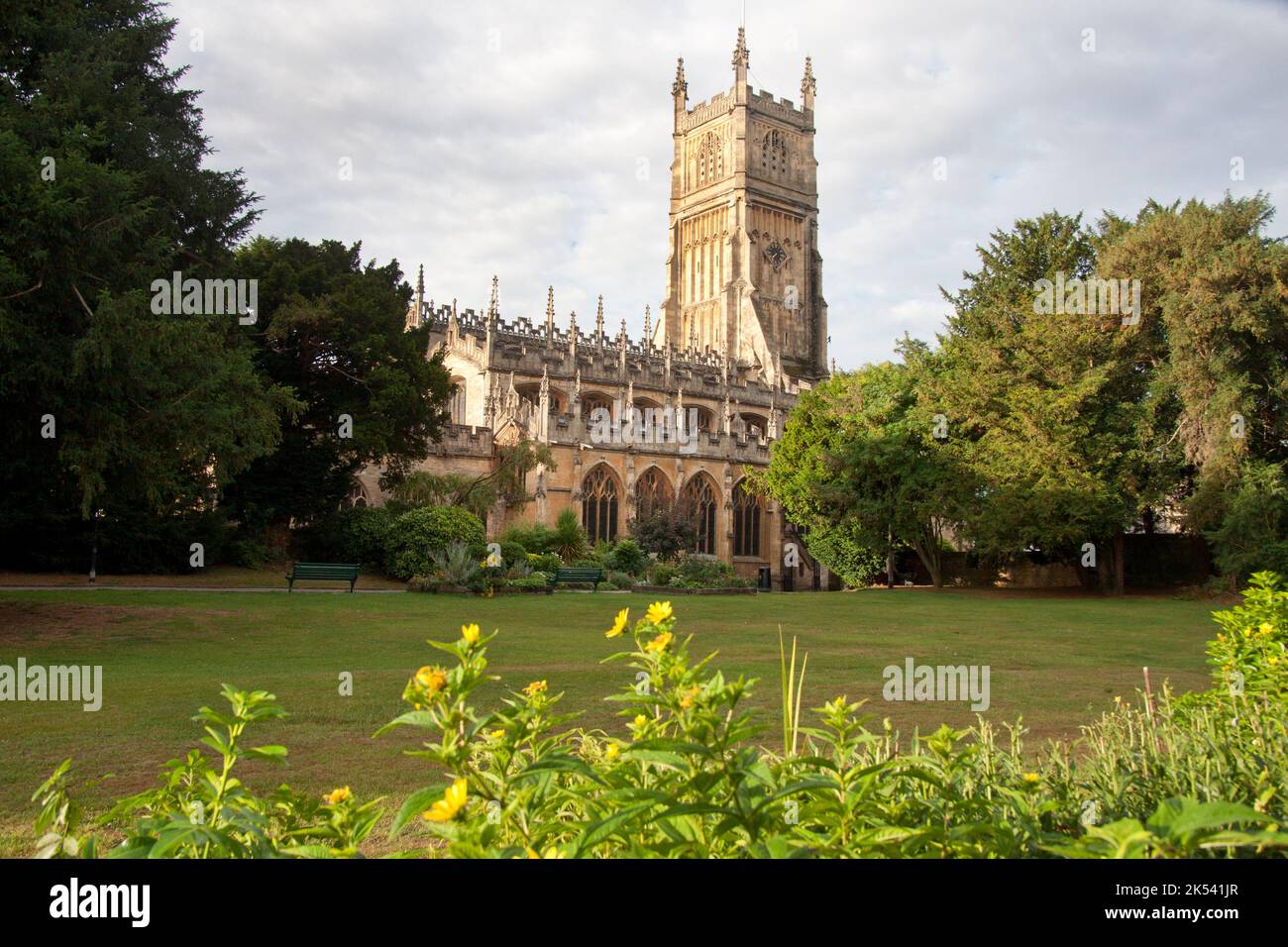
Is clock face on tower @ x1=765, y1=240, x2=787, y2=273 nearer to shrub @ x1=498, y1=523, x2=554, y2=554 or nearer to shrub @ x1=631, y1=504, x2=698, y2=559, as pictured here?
shrub @ x1=631, y1=504, x2=698, y2=559

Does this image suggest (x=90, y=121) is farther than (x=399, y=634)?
Yes

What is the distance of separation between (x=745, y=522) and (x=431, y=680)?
43.0 meters

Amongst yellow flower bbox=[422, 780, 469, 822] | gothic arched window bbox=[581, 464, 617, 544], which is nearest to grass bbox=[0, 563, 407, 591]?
gothic arched window bbox=[581, 464, 617, 544]

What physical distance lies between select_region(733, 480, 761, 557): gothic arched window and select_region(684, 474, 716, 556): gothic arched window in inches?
57.7

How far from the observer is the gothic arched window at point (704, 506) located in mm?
41875

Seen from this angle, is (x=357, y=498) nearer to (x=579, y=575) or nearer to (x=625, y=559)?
(x=625, y=559)

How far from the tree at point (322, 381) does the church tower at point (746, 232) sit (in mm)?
42492

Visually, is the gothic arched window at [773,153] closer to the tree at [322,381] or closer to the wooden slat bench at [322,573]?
the tree at [322,381]

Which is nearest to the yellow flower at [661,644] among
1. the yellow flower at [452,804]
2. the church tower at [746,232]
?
the yellow flower at [452,804]

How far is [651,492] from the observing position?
133ft

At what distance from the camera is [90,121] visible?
19172 mm

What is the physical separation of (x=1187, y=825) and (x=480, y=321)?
51286 millimetres
